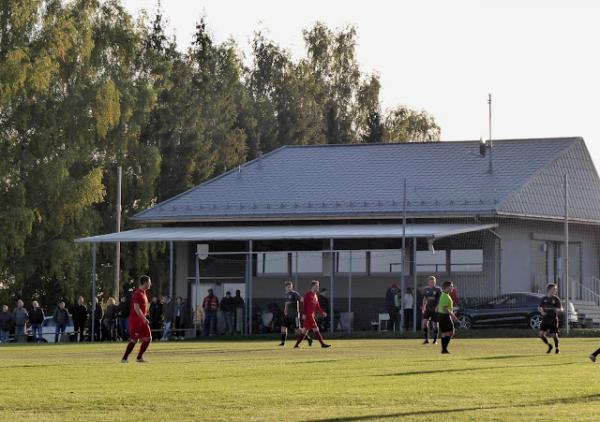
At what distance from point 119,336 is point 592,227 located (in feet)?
61.3

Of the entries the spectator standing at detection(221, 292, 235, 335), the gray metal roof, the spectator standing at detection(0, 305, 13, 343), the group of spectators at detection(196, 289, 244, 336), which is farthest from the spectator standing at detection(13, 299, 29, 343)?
the gray metal roof

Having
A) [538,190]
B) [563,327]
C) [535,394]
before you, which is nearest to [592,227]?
[538,190]

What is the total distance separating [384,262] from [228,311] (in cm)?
612

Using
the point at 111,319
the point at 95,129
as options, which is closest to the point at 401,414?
the point at 111,319

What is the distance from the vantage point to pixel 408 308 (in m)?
48.3

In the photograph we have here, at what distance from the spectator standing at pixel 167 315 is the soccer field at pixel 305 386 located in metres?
14.2

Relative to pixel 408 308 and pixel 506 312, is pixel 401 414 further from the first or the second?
pixel 506 312

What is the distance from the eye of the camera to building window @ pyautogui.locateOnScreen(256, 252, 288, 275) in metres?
54.8

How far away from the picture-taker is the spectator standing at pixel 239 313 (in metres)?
→ 49.7

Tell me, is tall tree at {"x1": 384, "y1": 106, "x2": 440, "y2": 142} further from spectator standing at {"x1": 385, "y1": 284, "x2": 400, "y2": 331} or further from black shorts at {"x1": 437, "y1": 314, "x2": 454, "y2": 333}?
black shorts at {"x1": 437, "y1": 314, "x2": 454, "y2": 333}

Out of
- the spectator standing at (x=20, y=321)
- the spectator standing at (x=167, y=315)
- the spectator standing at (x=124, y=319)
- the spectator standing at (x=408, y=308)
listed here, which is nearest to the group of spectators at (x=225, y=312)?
the spectator standing at (x=167, y=315)

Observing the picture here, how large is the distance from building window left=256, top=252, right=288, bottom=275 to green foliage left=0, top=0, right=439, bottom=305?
22.5 feet

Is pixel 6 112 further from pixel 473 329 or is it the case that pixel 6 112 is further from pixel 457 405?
pixel 457 405

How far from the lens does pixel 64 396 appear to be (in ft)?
64.4
